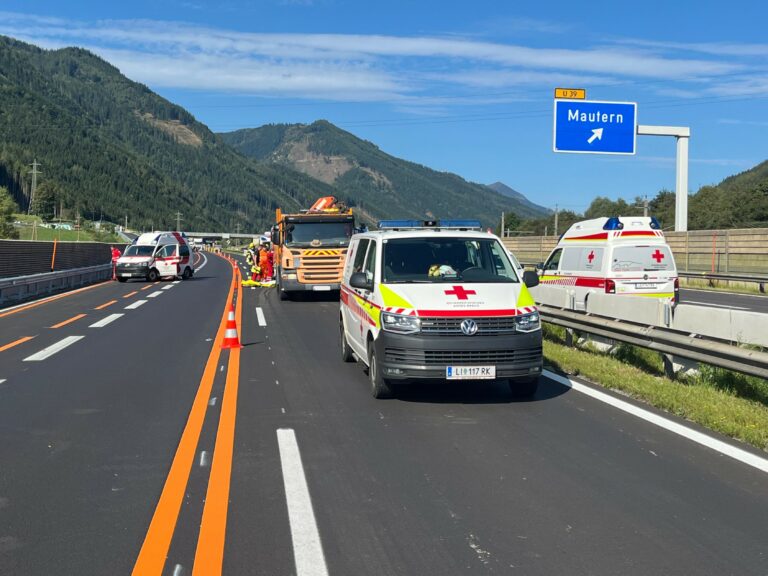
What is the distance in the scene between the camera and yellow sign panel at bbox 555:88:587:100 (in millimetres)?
27250

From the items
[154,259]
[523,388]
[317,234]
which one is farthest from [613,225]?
[154,259]

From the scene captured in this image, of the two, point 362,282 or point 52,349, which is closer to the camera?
point 362,282

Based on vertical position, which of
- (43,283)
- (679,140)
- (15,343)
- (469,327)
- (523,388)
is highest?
(679,140)

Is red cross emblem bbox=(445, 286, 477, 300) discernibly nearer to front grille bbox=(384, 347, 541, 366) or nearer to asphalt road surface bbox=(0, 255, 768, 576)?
front grille bbox=(384, 347, 541, 366)

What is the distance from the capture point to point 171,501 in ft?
16.9

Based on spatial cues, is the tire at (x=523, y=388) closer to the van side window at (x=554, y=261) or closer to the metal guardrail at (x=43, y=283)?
the van side window at (x=554, y=261)

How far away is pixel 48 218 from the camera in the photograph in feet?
586

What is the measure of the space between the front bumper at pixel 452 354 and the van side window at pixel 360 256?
256cm

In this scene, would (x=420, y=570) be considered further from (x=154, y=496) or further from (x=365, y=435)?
(x=365, y=435)

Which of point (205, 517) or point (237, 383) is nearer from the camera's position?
point (205, 517)

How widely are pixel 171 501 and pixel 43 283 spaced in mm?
24718

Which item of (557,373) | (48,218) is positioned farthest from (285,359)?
(48,218)

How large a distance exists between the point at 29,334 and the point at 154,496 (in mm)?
10941

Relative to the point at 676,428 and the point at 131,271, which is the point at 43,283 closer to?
the point at 131,271
